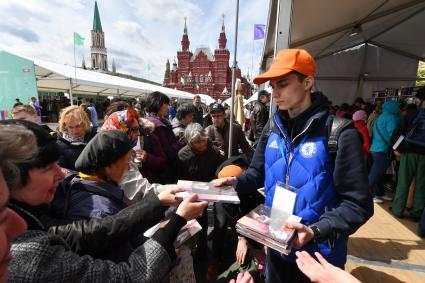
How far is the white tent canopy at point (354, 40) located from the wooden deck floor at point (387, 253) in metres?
2.55

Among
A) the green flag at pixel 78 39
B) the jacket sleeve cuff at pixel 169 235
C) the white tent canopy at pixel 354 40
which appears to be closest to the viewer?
the jacket sleeve cuff at pixel 169 235

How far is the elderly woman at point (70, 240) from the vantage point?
77cm

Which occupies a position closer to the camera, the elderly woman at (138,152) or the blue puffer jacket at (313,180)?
the blue puffer jacket at (313,180)

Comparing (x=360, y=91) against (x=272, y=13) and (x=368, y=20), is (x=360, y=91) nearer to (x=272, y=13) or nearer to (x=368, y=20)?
(x=368, y=20)

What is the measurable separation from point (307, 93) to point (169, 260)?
117 cm

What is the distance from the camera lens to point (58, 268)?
0.79 m

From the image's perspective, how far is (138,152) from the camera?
2.66m

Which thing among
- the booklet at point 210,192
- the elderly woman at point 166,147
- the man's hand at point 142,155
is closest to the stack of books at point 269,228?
the booklet at point 210,192

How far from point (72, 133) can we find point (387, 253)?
409cm

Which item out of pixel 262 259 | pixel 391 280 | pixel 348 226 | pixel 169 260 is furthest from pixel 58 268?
pixel 391 280

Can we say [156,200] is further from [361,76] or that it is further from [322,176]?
[361,76]

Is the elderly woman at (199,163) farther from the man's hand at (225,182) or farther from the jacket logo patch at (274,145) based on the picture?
the jacket logo patch at (274,145)

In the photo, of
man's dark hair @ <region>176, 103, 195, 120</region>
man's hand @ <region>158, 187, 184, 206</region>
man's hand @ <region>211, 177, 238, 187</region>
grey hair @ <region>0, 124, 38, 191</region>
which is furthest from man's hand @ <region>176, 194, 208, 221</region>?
man's dark hair @ <region>176, 103, 195, 120</region>

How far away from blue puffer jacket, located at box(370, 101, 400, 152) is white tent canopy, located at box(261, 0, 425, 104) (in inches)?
67.2
